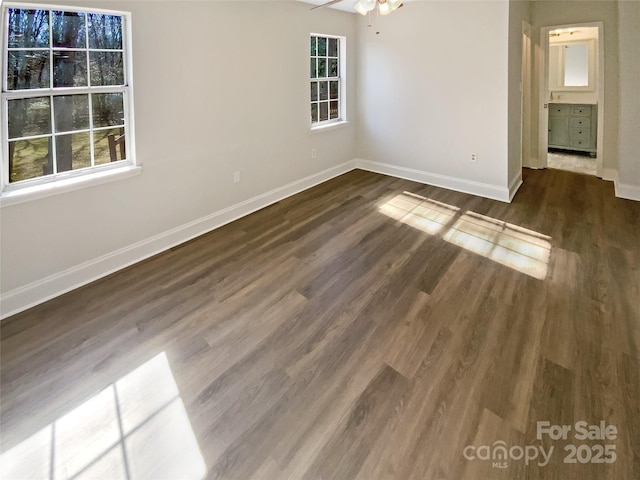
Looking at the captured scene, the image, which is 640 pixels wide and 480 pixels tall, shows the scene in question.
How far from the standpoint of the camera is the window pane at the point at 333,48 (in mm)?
5449

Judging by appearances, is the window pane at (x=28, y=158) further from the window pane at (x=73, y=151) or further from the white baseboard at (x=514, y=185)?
the white baseboard at (x=514, y=185)

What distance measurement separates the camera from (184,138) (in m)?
3.61

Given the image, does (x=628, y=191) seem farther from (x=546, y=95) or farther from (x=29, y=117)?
(x=29, y=117)

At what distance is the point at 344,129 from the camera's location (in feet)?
19.2

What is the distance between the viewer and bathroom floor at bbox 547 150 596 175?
6059mm

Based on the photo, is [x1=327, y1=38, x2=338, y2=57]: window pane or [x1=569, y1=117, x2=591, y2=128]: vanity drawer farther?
[x1=569, y1=117, x2=591, y2=128]: vanity drawer

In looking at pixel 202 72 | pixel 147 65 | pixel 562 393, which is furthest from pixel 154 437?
pixel 202 72

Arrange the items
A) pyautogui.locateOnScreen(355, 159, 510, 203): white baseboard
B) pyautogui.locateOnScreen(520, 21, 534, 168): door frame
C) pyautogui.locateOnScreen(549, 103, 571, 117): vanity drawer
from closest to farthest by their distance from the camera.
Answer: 1. pyautogui.locateOnScreen(355, 159, 510, 203): white baseboard
2. pyautogui.locateOnScreen(520, 21, 534, 168): door frame
3. pyautogui.locateOnScreen(549, 103, 571, 117): vanity drawer

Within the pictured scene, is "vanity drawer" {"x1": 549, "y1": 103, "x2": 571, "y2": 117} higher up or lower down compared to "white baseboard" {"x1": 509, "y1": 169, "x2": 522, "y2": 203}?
higher up

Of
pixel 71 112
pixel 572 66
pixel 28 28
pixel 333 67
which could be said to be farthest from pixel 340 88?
pixel 572 66

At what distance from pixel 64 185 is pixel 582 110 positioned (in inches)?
324

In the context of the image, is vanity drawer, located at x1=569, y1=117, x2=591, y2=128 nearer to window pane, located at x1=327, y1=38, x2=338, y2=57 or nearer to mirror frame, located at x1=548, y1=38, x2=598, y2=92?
mirror frame, located at x1=548, y1=38, x2=598, y2=92

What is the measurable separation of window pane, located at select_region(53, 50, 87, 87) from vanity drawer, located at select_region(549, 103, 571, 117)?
780cm

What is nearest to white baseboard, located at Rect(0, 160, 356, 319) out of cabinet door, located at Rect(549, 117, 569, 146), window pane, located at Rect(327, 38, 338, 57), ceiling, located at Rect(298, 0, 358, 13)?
window pane, located at Rect(327, 38, 338, 57)
